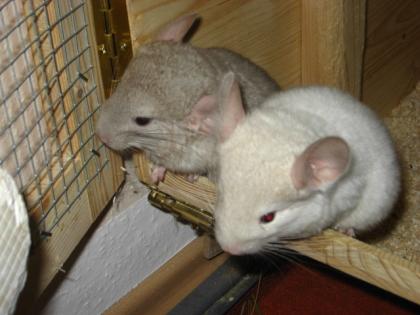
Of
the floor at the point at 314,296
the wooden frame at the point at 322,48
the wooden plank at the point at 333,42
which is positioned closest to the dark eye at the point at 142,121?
the wooden frame at the point at 322,48

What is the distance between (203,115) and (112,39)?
0.35 metres

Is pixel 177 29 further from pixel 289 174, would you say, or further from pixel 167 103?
pixel 289 174

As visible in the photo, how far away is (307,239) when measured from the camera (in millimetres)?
1853

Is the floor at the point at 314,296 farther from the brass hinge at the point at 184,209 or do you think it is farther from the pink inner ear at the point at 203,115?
the pink inner ear at the point at 203,115

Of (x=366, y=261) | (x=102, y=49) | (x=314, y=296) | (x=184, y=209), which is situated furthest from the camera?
(x=314, y=296)

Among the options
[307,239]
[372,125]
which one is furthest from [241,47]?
[307,239]

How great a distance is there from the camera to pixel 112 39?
190 centimetres

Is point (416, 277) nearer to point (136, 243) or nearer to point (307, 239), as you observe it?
point (307, 239)

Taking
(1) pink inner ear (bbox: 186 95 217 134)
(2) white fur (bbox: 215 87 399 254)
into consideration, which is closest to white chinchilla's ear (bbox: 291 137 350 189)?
(2) white fur (bbox: 215 87 399 254)

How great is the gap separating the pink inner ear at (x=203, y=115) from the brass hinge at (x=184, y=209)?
274 millimetres

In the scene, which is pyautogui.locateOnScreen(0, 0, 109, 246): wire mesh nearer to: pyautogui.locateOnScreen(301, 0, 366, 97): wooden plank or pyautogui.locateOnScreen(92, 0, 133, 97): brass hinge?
pyautogui.locateOnScreen(92, 0, 133, 97): brass hinge

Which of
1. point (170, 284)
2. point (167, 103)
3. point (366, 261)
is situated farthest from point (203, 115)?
point (170, 284)

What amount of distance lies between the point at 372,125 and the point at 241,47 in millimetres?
629

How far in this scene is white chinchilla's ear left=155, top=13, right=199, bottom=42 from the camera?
201cm
